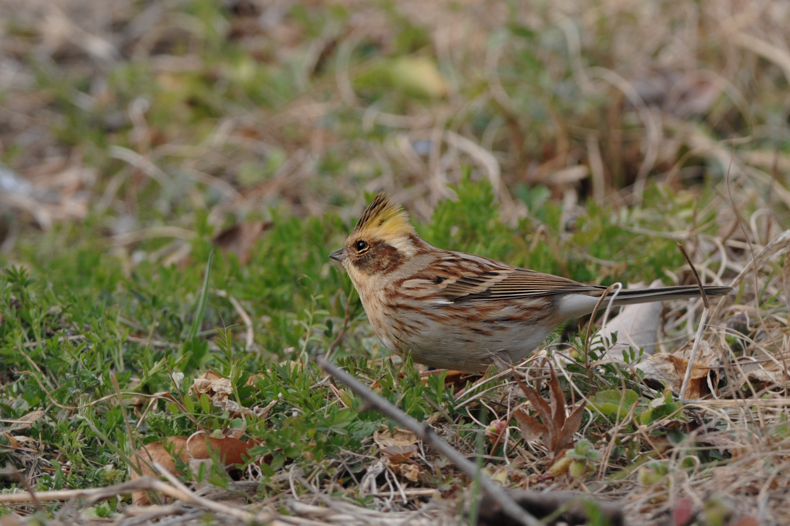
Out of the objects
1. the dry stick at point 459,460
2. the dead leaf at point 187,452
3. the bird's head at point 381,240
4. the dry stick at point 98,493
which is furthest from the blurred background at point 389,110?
the dry stick at point 459,460

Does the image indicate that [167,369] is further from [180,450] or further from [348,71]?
[348,71]

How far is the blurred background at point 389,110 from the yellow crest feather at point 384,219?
4.59ft

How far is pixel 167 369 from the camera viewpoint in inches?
142

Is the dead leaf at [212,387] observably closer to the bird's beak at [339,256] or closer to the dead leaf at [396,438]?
the dead leaf at [396,438]

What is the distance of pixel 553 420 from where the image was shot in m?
3.05

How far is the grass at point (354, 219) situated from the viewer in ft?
10.0

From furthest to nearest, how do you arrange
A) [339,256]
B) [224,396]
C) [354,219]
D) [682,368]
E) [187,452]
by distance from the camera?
[354,219] < [339,256] < [682,368] < [224,396] < [187,452]

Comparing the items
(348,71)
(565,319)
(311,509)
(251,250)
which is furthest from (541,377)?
(348,71)

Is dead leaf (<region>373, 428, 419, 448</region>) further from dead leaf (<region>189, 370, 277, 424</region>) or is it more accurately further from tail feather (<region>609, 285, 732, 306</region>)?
tail feather (<region>609, 285, 732, 306</region>)

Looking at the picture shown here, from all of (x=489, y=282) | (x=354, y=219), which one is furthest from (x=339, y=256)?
(x=354, y=219)

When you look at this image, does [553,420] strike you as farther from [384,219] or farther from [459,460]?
[384,219]

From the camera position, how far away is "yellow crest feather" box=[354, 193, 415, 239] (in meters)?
4.14

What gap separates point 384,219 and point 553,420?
1485 mm

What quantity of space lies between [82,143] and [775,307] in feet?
20.2
